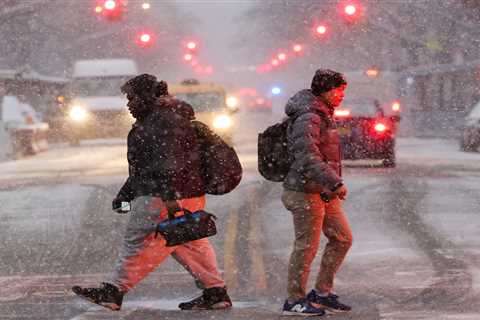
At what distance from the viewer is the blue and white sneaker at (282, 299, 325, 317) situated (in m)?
7.18

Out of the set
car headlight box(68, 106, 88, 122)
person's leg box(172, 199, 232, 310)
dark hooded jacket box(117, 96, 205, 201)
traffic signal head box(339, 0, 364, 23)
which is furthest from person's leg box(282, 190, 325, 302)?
car headlight box(68, 106, 88, 122)

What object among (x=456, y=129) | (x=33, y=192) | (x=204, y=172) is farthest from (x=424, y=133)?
(x=204, y=172)

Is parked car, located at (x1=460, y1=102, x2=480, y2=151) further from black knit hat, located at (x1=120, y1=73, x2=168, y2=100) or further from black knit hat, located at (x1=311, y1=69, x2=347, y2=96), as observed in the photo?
black knit hat, located at (x1=120, y1=73, x2=168, y2=100)

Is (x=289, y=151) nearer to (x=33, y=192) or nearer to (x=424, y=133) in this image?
(x=33, y=192)

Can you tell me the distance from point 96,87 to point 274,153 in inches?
979

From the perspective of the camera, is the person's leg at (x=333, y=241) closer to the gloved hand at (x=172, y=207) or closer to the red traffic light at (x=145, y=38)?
the gloved hand at (x=172, y=207)

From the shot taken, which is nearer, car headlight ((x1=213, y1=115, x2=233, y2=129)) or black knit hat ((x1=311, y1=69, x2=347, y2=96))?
black knit hat ((x1=311, y1=69, x2=347, y2=96))

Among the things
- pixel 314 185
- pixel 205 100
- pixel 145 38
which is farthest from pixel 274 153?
pixel 145 38

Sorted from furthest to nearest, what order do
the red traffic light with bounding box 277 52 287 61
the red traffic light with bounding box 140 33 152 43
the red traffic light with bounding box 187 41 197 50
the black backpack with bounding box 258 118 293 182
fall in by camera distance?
the red traffic light with bounding box 277 52 287 61
the red traffic light with bounding box 187 41 197 50
the red traffic light with bounding box 140 33 152 43
the black backpack with bounding box 258 118 293 182

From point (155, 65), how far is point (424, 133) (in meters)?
56.6

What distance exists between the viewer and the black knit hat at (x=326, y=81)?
710cm

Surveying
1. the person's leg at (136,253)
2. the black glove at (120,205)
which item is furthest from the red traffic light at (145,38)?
the person's leg at (136,253)

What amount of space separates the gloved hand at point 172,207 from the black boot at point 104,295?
2.14 feet

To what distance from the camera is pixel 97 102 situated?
101 ft
